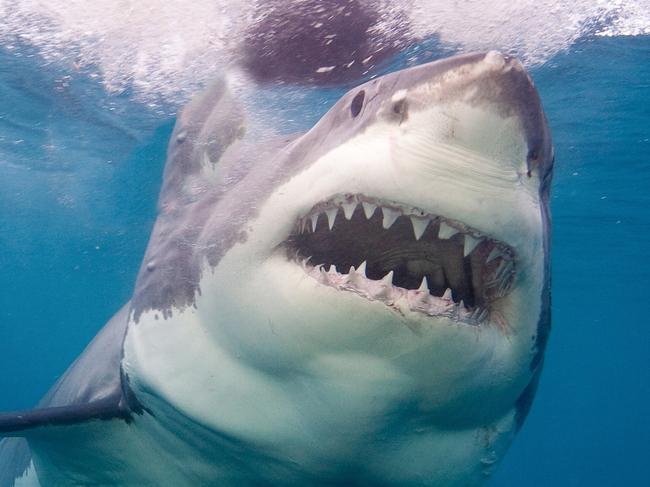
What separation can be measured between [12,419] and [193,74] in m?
8.02

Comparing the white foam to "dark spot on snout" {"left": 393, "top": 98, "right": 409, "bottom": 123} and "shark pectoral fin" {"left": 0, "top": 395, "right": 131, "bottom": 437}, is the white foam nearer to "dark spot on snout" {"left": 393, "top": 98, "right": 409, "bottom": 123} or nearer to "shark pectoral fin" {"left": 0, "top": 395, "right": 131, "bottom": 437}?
"shark pectoral fin" {"left": 0, "top": 395, "right": 131, "bottom": 437}

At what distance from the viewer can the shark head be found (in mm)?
2068

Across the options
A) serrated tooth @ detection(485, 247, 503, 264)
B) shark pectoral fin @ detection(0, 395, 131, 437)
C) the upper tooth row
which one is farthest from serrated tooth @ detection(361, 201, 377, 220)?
shark pectoral fin @ detection(0, 395, 131, 437)

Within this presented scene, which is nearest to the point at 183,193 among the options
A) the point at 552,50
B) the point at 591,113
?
the point at 552,50

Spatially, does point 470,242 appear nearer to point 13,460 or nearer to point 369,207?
point 369,207

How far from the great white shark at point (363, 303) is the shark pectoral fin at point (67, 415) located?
0.04 ft

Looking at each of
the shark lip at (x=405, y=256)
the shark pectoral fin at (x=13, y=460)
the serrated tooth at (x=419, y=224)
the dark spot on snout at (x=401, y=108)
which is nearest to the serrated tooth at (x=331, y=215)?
the shark lip at (x=405, y=256)

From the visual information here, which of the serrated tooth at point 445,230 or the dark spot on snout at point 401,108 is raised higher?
the dark spot on snout at point 401,108

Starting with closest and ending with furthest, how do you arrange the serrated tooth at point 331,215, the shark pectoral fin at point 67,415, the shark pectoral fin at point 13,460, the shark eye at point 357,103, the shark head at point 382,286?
1. the shark head at point 382,286
2. the serrated tooth at point 331,215
3. the shark eye at point 357,103
4. the shark pectoral fin at point 67,415
5. the shark pectoral fin at point 13,460

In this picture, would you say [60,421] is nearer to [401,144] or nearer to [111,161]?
[401,144]

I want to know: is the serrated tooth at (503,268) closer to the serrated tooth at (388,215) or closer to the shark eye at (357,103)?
the serrated tooth at (388,215)

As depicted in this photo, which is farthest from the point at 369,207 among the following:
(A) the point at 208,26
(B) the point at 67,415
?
(A) the point at 208,26

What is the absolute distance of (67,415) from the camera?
3615 millimetres

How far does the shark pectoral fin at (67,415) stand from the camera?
3611mm
